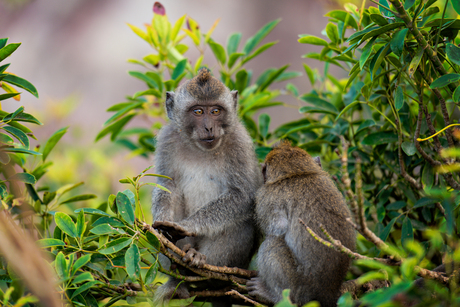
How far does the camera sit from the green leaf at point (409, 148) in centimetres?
339

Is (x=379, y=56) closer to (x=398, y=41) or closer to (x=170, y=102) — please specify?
(x=398, y=41)

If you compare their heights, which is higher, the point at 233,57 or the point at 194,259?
the point at 233,57

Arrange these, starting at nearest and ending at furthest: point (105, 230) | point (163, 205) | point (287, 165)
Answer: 1. point (105, 230)
2. point (287, 165)
3. point (163, 205)

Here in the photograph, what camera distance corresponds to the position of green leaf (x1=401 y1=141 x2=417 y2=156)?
11.1ft

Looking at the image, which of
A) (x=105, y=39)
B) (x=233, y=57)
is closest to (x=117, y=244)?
(x=233, y=57)

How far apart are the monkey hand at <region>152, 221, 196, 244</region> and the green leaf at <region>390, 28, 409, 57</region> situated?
2294mm

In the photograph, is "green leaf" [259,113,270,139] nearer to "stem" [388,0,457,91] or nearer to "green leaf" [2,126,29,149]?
"stem" [388,0,457,91]

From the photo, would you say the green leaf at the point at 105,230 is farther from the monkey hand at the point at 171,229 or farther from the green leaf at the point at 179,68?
the green leaf at the point at 179,68

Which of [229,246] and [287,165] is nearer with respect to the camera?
[287,165]

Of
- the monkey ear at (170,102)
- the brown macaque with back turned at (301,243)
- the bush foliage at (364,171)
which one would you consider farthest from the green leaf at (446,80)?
the monkey ear at (170,102)

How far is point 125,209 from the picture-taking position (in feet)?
9.60

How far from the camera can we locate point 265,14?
38.9 feet

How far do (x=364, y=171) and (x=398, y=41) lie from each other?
180 centimetres

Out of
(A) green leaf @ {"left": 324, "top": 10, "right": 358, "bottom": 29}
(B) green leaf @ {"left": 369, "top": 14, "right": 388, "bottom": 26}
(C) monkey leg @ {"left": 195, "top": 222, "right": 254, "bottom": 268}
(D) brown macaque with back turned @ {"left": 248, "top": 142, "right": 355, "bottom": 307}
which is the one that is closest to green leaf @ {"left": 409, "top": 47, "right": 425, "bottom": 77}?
(B) green leaf @ {"left": 369, "top": 14, "right": 388, "bottom": 26}
